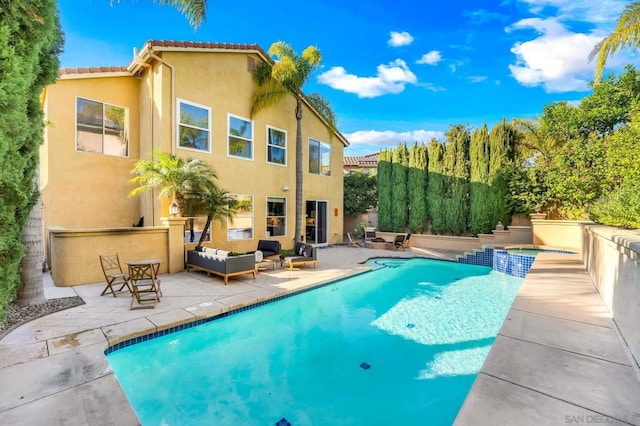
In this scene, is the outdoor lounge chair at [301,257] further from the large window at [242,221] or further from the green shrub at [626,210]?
the green shrub at [626,210]

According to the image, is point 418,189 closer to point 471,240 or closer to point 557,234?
point 471,240

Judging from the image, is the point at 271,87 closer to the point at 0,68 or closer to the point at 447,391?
the point at 0,68

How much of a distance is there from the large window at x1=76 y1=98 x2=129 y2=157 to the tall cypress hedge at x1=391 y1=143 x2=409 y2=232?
1397cm

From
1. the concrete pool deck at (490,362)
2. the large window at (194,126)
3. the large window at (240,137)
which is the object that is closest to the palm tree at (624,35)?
the concrete pool deck at (490,362)

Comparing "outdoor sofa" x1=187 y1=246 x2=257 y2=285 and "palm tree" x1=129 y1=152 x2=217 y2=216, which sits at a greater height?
"palm tree" x1=129 y1=152 x2=217 y2=216

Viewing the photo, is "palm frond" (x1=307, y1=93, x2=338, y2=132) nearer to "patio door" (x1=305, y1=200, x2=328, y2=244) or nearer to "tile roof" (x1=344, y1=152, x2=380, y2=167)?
"patio door" (x1=305, y1=200, x2=328, y2=244)

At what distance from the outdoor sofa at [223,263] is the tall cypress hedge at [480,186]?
12.2 metres

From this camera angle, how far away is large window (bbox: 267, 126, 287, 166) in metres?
13.8

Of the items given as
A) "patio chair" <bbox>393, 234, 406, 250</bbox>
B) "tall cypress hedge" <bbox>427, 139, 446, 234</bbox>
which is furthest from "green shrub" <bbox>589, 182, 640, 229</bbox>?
"tall cypress hedge" <bbox>427, 139, 446, 234</bbox>

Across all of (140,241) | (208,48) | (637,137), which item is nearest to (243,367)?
(140,241)

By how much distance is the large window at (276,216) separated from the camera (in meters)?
13.8

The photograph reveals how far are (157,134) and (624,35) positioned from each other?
1582cm

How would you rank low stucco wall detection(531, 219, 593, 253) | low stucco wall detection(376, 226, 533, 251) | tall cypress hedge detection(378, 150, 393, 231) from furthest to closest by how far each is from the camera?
tall cypress hedge detection(378, 150, 393, 231)
low stucco wall detection(376, 226, 533, 251)
low stucco wall detection(531, 219, 593, 253)

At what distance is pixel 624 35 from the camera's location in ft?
30.5
